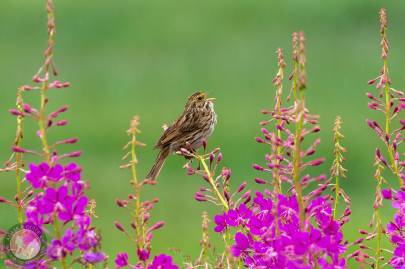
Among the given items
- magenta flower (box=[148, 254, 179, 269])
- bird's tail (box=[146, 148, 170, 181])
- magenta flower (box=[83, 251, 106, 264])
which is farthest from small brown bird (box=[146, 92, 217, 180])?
magenta flower (box=[83, 251, 106, 264])

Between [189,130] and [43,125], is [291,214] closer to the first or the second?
→ [43,125]

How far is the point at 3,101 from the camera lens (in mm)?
17969

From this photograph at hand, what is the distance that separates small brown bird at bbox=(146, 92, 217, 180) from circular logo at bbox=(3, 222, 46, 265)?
3.55 m

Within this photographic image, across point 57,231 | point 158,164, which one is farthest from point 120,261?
point 158,164

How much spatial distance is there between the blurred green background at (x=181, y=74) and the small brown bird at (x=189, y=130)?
4.64 meters

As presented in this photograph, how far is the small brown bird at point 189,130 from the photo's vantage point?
7.40 metres

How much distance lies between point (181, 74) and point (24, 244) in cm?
1487

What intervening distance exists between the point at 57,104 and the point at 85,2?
4557 millimetres

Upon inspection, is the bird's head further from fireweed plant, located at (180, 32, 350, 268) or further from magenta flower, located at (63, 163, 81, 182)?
magenta flower, located at (63, 163, 81, 182)

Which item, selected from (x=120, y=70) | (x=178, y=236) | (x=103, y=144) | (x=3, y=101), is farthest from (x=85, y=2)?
(x=178, y=236)

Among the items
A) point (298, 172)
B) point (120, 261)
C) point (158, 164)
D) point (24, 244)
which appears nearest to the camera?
point (298, 172)

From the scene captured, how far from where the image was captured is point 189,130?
297 inches

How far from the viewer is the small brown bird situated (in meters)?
7.40

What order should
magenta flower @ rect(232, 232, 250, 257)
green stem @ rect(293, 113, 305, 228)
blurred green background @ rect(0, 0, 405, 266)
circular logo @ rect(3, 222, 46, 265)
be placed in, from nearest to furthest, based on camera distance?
1. green stem @ rect(293, 113, 305, 228)
2. circular logo @ rect(3, 222, 46, 265)
3. magenta flower @ rect(232, 232, 250, 257)
4. blurred green background @ rect(0, 0, 405, 266)
